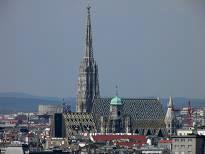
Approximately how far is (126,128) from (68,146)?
93.7ft

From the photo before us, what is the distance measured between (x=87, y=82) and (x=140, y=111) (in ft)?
23.6

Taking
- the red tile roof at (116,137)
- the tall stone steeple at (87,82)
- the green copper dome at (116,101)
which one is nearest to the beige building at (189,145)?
the red tile roof at (116,137)

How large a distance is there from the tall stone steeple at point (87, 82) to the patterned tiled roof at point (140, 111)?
10.2ft

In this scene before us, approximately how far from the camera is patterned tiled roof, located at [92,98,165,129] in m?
156

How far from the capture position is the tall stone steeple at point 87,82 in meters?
164

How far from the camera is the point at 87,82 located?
166 m

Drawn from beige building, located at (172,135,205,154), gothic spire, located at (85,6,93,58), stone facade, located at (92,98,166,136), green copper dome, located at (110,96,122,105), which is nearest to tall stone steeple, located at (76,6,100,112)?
gothic spire, located at (85,6,93,58)

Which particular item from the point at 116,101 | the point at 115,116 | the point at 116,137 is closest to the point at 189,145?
the point at 116,137

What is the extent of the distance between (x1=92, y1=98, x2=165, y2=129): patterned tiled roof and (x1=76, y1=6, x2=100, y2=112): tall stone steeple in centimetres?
311

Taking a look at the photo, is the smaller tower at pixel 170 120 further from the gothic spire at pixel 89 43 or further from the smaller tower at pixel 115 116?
the gothic spire at pixel 89 43

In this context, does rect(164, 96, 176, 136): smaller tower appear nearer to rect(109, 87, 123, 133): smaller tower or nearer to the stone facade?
the stone facade

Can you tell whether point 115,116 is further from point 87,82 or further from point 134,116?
point 87,82

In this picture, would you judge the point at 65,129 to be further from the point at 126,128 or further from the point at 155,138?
the point at 155,138

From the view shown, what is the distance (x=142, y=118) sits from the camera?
518ft
